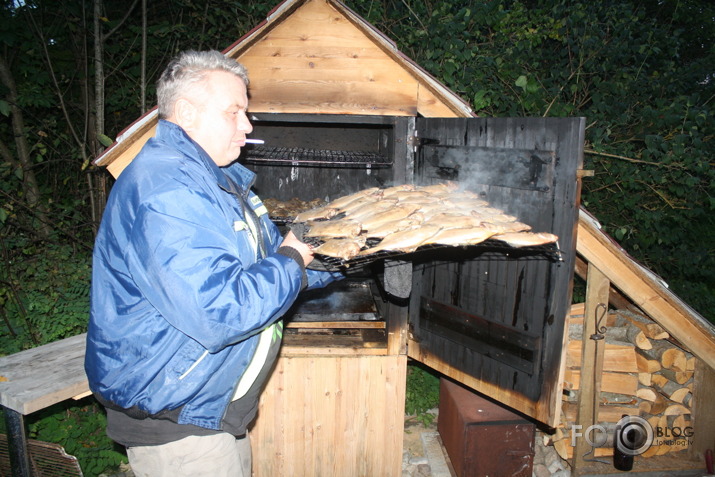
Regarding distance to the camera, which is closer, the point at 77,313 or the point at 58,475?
the point at 58,475

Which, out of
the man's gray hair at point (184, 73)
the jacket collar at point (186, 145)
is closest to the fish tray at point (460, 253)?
the jacket collar at point (186, 145)

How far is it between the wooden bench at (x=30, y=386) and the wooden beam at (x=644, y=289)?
343 centimetres

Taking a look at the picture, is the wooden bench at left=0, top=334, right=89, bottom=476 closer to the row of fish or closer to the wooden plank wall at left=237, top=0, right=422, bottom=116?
the row of fish

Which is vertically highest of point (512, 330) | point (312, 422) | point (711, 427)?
point (512, 330)

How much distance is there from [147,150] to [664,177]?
5741 millimetres

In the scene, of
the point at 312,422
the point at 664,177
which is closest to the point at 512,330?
the point at 312,422

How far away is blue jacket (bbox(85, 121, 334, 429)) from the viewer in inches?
62.8

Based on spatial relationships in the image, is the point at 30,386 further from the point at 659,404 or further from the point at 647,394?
the point at 659,404

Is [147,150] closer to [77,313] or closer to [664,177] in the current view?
[77,313]

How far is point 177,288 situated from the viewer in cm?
158

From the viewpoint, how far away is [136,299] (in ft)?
5.81

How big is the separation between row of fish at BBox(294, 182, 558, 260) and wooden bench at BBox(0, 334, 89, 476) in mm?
Result: 1754

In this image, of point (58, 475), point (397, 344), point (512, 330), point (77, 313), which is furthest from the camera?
point (77, 313)

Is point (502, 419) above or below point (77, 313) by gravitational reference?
below
